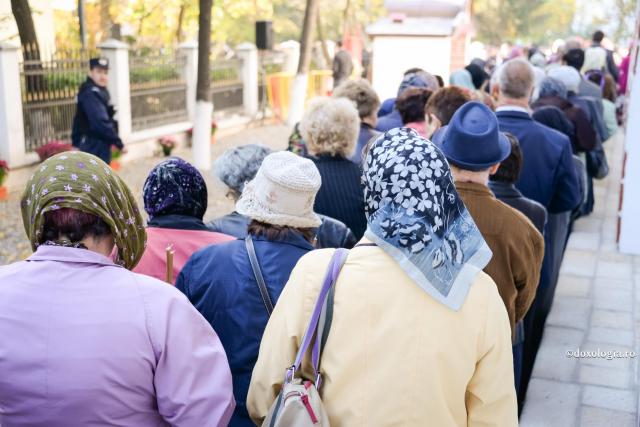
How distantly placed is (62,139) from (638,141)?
27.2 ft

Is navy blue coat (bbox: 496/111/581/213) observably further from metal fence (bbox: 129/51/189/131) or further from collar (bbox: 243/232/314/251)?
metal fence (bbox: 129/51/189/131)

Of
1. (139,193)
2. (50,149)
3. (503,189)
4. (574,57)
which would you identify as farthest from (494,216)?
(50,149)

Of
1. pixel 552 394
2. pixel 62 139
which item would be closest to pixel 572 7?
pixel 62 139

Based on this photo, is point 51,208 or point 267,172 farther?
point 267,172

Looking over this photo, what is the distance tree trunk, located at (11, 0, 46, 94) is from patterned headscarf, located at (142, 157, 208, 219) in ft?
29.1

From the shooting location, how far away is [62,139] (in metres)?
12.2

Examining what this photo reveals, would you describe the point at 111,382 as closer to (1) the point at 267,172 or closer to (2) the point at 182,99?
(1) the point at 267,172

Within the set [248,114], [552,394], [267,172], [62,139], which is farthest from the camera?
[248,114]

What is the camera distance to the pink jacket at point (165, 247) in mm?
3381

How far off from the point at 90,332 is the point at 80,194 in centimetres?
35

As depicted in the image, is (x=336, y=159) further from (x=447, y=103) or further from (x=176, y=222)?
(x=176, y=222)

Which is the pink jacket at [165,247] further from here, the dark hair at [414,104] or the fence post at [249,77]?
the fence post at [249,77]

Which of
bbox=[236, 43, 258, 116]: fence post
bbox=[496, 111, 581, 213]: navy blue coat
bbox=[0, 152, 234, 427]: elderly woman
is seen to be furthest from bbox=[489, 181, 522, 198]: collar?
bbox=[236, 43, 258, 116]: fence post

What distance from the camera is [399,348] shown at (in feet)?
6.83
